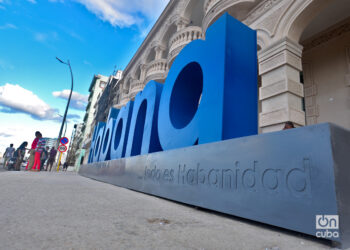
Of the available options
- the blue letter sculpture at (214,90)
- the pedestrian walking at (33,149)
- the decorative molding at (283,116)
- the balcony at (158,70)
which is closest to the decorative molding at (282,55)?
the decorative molding at (283,116)

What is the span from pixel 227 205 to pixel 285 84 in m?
3.98

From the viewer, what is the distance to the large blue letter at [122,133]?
5.54 metres

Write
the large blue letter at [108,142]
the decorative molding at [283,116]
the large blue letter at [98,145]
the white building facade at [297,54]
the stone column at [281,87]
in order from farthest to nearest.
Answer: the large blue letter at [98,145]
the large blue letter at [108,142]
the white building facade at [297,54]
the stone column at [281,87]
the decorative molding at [283,116]

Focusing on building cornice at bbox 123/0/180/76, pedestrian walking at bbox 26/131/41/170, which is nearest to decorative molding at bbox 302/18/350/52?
building cornice at bbox 123/0/180/76

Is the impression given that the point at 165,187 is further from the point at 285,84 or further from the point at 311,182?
the point at 285,84

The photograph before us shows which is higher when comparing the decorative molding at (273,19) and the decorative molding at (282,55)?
the decorative molding at (273,19)

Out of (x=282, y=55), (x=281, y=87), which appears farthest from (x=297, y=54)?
(x=281, y=87)

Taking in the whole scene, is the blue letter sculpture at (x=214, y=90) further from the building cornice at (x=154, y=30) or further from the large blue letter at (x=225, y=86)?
the building cornice at (x=154, y=30)

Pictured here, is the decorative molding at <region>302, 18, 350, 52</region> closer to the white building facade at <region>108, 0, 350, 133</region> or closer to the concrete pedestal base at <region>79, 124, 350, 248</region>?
the white building facade at <region>108, 0, 350, 133</region>

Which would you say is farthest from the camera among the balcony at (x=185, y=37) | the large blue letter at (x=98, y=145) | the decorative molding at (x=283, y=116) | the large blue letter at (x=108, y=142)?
the large blue letter at (x=98, y=145)

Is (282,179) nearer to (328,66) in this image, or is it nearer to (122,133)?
(122,133)

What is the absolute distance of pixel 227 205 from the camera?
5.42 feet

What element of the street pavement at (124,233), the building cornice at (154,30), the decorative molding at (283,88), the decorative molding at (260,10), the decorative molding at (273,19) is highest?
the building cornice at (154,30)

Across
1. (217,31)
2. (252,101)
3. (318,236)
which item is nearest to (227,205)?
(318,236)
